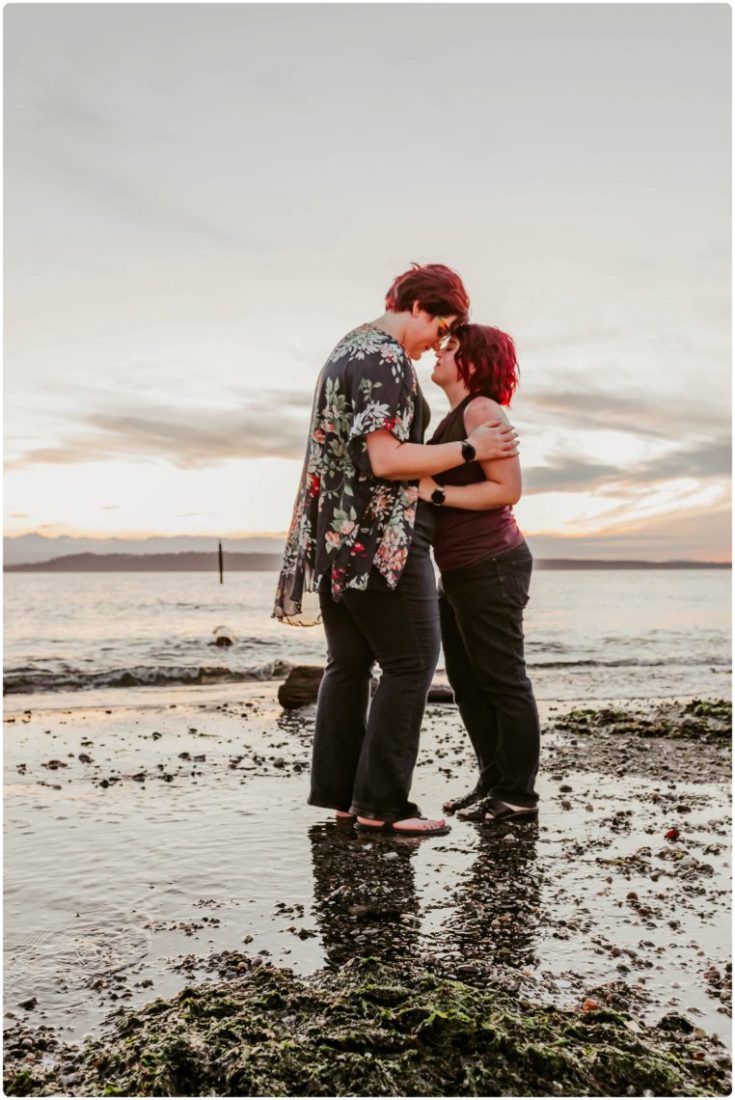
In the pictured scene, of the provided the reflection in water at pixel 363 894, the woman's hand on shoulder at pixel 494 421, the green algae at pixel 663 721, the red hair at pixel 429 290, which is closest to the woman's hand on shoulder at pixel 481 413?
the woman's hand on shoulder at pixel 494 421

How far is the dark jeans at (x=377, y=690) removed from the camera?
443 centimetres

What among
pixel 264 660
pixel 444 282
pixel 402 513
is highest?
pixel 444 282

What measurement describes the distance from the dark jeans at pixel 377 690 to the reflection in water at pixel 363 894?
17 cm

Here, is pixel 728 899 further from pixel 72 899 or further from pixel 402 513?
pixel 72 899

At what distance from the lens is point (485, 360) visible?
4750 mm

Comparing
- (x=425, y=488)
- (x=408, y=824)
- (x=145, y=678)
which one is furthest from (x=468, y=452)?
(x=145, y=678)

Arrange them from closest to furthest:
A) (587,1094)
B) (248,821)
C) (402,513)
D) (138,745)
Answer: (587,1094) → (402,513) → (248,821) → (138,745)

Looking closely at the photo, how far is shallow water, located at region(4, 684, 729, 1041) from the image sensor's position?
9.95 feet

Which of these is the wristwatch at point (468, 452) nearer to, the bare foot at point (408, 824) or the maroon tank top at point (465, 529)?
the maroon tank top at point (465, 529)

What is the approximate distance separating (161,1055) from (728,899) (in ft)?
7.59

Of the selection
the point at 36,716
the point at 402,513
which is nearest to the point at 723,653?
the point at 36,716

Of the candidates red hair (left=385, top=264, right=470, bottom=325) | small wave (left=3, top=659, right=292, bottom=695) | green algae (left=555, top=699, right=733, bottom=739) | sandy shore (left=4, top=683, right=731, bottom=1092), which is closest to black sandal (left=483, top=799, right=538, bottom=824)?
sandy shore (left=4, top=683, right=731, bottom=1092)

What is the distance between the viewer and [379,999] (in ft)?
8.92

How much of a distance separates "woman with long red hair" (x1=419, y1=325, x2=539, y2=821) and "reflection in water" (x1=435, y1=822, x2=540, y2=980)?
42 centimetres
